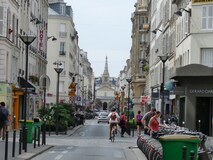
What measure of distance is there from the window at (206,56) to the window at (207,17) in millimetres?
1582

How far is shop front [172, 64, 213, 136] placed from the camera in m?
43.7

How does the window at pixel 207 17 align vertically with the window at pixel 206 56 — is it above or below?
above

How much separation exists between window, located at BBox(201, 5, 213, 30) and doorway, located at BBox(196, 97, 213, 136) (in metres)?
5.23

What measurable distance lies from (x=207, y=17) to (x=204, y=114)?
6868 mm

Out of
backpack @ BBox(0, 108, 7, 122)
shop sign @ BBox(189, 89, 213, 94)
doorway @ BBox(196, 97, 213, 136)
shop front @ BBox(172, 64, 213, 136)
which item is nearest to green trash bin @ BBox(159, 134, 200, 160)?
backpack @ BBox(0, 108, 7, 122)

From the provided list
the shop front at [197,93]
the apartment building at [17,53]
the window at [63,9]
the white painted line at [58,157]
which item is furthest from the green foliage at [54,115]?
the window at [63,9]

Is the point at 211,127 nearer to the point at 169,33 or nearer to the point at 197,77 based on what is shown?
the point at 197,77

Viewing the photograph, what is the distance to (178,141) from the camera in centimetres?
1524

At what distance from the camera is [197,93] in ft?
147

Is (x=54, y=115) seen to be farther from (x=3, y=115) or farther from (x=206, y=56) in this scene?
(x=206, y=56)

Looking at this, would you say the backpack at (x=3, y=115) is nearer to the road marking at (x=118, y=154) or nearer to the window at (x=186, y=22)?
the road marking at (x=118, y=154)

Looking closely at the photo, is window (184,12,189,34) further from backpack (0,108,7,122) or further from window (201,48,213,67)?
backpack (0,108,7,122)

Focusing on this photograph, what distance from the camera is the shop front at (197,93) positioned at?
43688 mm

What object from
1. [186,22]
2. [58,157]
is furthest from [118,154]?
[186,22]
